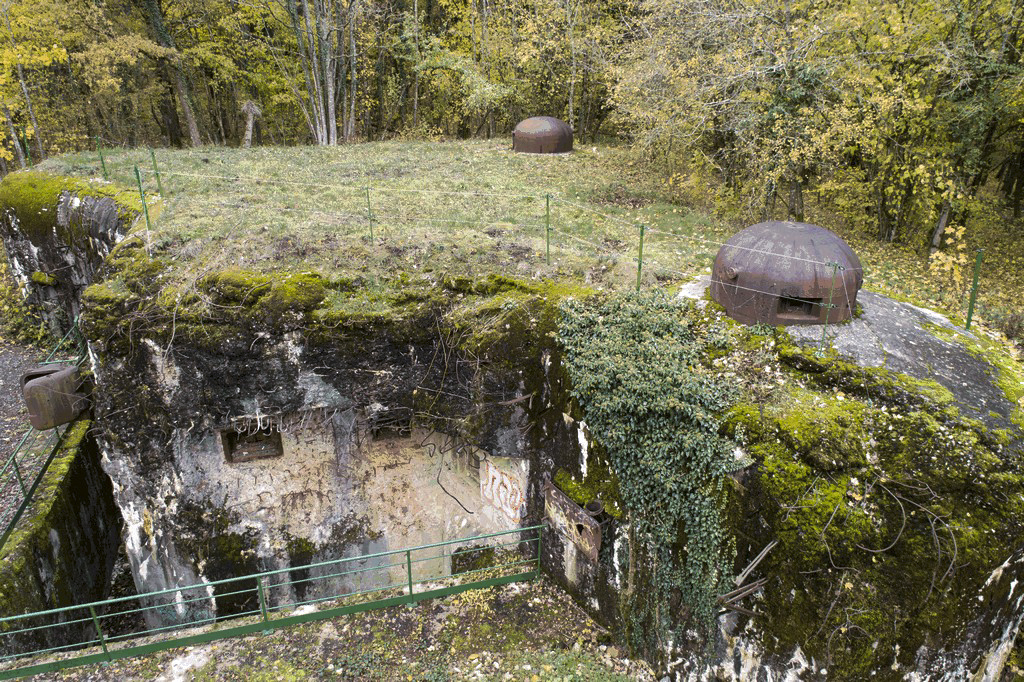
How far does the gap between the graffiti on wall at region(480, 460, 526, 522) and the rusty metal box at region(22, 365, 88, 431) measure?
26.9ft

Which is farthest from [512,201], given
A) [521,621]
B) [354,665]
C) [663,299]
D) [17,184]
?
[17,184]

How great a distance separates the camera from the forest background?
13023 mm

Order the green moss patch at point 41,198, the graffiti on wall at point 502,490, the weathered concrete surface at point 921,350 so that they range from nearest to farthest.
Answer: the weathered concrete surface at point 921,350 → the graffiti on wall at point 502,490 → the green moss patch at point 41,198

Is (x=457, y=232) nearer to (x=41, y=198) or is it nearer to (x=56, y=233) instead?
(x=56, y=233)

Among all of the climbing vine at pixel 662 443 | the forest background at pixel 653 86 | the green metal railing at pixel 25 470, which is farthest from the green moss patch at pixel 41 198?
the climbing vine at pixel 662 443

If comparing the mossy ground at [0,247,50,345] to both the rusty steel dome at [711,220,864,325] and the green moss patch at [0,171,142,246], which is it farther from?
the rusty steel dome at [711,220,864,325]

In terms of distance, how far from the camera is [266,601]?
10977 millimetres

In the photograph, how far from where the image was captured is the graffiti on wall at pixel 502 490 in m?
10.4

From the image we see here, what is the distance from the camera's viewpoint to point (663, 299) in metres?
9.40

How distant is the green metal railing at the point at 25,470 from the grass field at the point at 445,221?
415 cm

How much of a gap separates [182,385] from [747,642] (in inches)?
338

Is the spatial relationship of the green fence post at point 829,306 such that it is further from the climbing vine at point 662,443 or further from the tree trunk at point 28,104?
the tree trunk at point 28,104

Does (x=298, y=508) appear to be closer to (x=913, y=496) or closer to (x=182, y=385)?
(x=182, y=385)

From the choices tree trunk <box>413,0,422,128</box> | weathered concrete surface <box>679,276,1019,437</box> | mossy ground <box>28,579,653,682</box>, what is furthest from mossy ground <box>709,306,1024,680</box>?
tree trunk <box>413,0,422,128</box>
